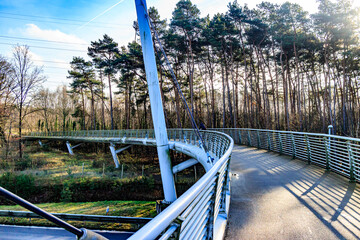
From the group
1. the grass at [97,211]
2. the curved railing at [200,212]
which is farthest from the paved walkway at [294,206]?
the grass at [97,211]

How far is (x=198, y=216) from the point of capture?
5.96 ft

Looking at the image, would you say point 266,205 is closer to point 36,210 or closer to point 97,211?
point 36,210

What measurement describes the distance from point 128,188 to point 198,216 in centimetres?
1812

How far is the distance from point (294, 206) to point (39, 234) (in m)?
11.3

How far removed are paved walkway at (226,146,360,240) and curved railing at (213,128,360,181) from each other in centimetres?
55

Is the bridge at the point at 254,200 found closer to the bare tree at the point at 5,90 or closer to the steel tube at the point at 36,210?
the steel tube at the point at 36,210

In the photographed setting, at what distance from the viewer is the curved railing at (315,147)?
5730 millimetres

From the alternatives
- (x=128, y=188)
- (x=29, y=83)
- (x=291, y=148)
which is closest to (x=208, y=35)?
(x=291, y=148)

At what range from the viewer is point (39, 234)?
9336mm

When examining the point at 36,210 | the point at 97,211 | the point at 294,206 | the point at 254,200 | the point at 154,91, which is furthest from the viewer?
the point at 97,211

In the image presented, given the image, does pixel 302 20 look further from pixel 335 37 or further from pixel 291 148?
pixel 291 148

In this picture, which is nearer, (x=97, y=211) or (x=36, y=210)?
(x=36, y=210)

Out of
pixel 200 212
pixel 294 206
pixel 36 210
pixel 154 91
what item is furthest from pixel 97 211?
pixel 36 210

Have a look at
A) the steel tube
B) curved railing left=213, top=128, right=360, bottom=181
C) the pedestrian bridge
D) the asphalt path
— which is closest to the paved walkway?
the pedestrian bridge
